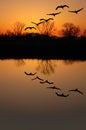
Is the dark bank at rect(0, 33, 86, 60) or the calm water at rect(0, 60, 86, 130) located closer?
the calm water at rect(0, 60, 86, 130)

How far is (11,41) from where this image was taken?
57.3m

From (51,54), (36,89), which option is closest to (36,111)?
(36,89)

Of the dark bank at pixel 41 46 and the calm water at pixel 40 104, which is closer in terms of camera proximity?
the calm water at pixel 40 104

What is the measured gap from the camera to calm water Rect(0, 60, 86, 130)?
50.9 feet

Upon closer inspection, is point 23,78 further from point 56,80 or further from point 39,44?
point 39,44

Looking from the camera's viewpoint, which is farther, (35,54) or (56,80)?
(35,54)

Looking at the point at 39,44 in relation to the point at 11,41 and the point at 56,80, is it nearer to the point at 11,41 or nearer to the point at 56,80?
the point at 11,41

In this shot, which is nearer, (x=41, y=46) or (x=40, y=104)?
(x=40, y=104)

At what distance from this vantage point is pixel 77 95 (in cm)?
2041

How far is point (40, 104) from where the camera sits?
18.6m

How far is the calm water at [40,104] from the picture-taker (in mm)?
15523

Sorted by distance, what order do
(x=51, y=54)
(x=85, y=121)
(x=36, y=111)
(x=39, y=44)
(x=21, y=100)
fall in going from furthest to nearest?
(x=39, y=44)
(x=51, y=54)
(x=21, y=100)
(x=36, y=111)
(x=85, y=121)

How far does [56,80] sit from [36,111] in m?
8.72

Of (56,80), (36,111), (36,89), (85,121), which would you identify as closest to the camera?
(85,121)
